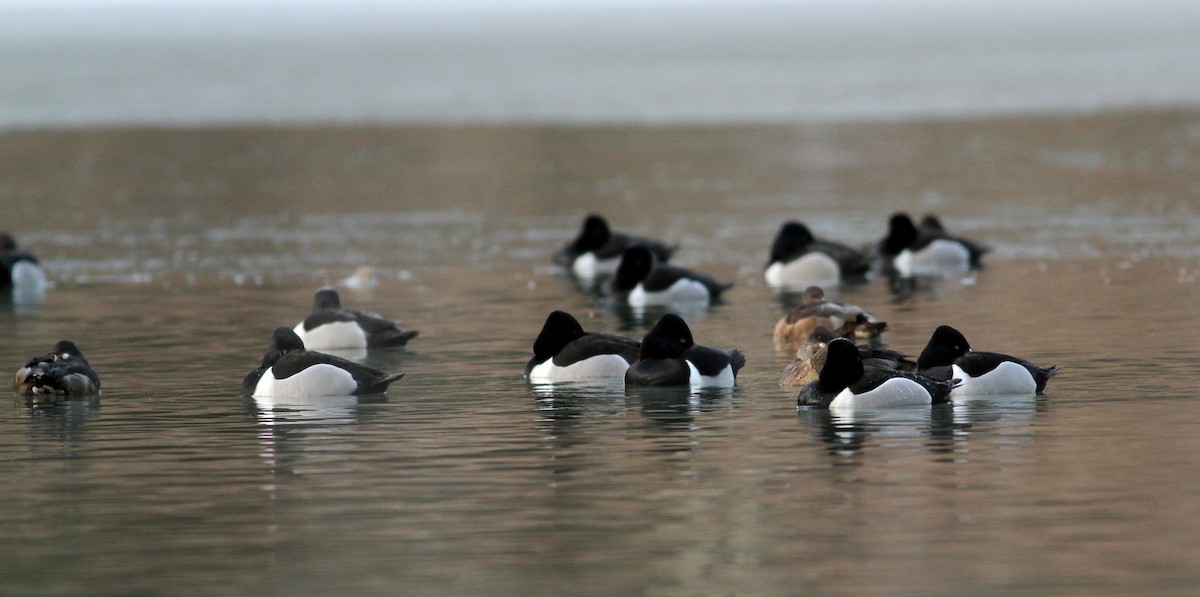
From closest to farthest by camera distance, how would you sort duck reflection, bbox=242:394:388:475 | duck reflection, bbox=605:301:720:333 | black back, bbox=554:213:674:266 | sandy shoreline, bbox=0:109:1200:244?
duck reflection, bbox=242:394:388:475, duck reflection, bbox=605:301:720:333, black back, bbox=554:213:674:266, sandy shoreline, bbox=0:109:1200:244

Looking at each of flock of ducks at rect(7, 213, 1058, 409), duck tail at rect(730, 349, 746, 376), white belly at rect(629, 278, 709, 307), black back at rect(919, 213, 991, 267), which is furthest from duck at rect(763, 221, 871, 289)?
duck tail at rect(730, 349, 746, 376)

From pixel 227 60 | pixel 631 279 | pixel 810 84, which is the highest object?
pixel 227 60

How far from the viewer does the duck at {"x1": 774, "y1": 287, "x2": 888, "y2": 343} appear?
20.7 m

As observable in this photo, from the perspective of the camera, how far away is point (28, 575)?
36.8ft

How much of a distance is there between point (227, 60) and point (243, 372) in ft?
433

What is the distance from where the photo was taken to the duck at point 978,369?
1655 cm

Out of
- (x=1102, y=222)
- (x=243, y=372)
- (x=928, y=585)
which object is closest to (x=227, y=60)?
(x=1102, y=222)

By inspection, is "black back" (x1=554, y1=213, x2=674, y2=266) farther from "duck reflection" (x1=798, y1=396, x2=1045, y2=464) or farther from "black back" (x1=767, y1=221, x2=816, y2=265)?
"duck reflection" (x1=798, y1=396, x2=1045, y2=464)

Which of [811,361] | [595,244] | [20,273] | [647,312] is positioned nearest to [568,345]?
[811,361]

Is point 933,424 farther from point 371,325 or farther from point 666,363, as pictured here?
point 371,325

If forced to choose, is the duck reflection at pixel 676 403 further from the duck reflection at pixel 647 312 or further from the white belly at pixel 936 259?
the white belly at pixel 936 259

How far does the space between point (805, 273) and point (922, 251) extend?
113 inches

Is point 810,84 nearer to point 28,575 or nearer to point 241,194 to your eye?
point 241,194

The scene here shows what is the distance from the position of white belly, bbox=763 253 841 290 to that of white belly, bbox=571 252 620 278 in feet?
10.4
